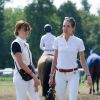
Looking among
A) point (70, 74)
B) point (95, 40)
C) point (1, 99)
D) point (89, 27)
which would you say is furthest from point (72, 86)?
point (89, 27)

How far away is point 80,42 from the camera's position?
1039 centimetres

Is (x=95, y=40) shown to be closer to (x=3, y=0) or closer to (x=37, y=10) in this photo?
(x=37, y=10)

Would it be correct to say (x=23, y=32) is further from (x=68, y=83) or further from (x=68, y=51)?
(x=68, y=83)

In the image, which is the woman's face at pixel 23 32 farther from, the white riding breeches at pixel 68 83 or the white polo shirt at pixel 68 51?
the white riding breeches at pixel 68 83

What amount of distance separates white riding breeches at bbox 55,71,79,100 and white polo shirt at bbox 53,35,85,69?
15 cm

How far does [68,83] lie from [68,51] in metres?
0.62

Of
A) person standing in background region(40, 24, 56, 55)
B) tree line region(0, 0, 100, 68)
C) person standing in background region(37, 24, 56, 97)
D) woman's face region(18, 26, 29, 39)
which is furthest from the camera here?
tree line region(0, 0, 100, 68)

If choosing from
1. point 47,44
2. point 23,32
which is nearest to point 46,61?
point 47,44

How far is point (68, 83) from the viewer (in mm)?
10320

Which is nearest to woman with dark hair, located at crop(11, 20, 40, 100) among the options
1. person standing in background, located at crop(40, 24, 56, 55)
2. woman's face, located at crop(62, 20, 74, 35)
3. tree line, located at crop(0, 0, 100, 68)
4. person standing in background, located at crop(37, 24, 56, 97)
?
woman's face, located at crop(62, 20, 74, 35)

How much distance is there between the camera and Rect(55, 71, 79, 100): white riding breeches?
400 inches

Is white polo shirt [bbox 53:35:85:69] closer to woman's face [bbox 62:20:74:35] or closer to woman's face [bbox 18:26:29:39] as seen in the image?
woman's face [bbox 62:20:74:35]

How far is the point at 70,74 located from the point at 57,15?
2790 inches

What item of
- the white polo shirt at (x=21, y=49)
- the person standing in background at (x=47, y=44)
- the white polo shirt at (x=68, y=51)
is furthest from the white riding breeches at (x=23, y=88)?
the person standing in background at (x=47, y=44)
